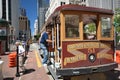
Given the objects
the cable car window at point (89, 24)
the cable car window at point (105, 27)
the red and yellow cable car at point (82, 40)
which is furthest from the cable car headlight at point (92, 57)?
the cable car window at point (105, 27)

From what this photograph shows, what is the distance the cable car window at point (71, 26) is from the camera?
923cm

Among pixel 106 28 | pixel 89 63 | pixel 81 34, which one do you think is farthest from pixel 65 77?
pixel 106 28

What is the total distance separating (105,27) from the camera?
10078mm

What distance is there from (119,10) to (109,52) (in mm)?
54138

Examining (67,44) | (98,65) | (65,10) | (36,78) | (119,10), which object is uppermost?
(119,10)

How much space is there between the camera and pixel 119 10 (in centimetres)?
6247

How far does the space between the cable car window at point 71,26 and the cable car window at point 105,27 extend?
1.11 meters

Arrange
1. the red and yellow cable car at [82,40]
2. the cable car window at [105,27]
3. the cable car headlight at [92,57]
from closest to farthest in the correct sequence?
1. the red and yellow cable car at [82,40]
2. the cable car headlight at [92,57]
3. the cable car window at [105,27]

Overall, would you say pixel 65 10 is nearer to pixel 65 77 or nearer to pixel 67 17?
pixel 67 17

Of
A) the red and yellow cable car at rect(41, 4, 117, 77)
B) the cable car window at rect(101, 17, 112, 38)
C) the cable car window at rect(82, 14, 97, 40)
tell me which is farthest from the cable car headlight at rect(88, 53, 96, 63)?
the cable car window at rect(101, 17, 112, 38)

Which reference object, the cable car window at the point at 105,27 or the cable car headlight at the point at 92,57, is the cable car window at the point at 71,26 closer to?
the cable car headlight at the point at 92,57

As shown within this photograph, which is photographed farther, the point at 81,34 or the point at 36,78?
the point at 36,78

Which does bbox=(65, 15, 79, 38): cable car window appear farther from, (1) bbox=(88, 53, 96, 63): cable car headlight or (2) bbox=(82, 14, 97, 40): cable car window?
(1) bbox=(88, 53, 96, 63): cable car headlight

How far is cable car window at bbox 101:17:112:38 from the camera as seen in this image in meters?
9.95
